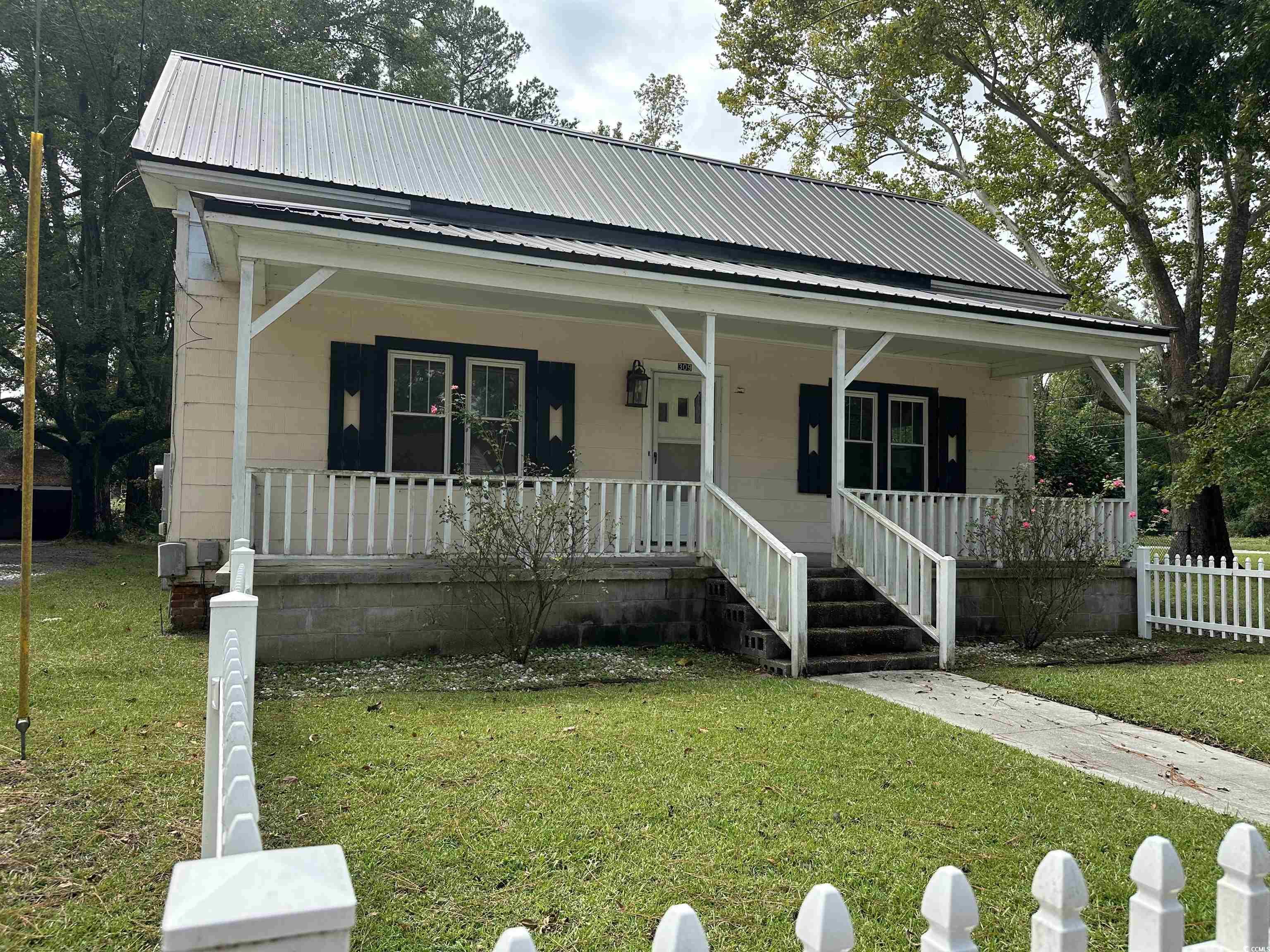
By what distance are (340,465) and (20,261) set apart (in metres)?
15.3

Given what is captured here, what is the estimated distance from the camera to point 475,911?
9.28ft

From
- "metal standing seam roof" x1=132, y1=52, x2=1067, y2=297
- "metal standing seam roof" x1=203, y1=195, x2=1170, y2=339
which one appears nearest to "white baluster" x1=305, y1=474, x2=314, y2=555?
"metal standing seam roof" x1=203, y1=195, x2=1170, y2=339

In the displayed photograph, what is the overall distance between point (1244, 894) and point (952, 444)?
10.7 meters

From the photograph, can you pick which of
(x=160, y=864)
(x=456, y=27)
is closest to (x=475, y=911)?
(x=160, y=864)

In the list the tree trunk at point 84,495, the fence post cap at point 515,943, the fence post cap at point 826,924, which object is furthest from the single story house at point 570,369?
the tree trunk at point 84,495

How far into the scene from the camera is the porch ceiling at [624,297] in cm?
723

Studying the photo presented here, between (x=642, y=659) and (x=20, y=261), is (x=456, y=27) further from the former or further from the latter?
(x=642, y=659)

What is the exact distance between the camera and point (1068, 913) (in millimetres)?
1580

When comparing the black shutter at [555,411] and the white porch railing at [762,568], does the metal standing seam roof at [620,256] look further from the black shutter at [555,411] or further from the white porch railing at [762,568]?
the white porch railing at [762,568]

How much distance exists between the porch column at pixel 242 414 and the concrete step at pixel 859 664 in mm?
4485

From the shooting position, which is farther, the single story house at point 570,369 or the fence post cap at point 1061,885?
the single story house at point 570,369

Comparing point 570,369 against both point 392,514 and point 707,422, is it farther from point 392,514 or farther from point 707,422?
point 392,514

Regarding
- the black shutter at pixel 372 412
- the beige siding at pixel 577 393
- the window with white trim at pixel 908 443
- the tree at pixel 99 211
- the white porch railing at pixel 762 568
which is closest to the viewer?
the white porch railing at pixel 762 568

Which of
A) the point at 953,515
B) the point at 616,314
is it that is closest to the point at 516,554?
the point at 616,314
